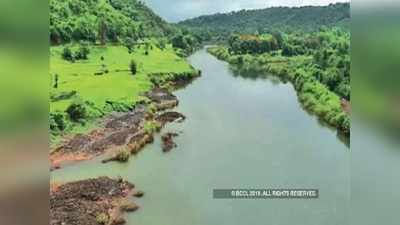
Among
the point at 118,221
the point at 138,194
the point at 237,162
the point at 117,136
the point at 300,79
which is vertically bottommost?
the point at 118,221

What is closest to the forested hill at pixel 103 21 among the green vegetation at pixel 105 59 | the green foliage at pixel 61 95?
the green vegetation at pixel 105 59

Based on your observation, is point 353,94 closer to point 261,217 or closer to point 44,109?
point 261,217

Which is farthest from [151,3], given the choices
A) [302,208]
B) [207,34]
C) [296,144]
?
[302,208]

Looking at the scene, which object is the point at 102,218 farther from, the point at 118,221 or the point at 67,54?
the point at 67,54

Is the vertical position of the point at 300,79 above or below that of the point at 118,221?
above

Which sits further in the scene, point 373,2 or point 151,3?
point 151,3

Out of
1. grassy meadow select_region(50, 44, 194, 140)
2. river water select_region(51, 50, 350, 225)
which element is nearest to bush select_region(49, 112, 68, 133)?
grassy meadow select_region(50, 44, 194, 140)

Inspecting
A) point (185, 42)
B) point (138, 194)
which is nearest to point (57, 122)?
point (138, 194)
